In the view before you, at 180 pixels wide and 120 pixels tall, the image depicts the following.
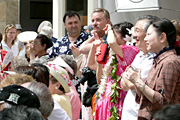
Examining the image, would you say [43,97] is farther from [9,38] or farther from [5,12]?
[5,12]

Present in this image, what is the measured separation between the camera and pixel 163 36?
374 cm

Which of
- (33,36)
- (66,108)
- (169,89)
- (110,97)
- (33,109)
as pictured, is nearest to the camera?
(33,109)

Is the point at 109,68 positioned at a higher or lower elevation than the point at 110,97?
higher

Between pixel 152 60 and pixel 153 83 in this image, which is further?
pixel 152 60

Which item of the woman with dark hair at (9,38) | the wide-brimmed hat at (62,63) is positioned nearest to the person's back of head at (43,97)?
the wide-brimmed hat at (62,63)

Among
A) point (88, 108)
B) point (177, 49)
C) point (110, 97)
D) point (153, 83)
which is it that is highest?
point (177, 49)

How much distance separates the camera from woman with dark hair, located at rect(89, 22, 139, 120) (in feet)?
14.9

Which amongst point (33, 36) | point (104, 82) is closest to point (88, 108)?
point (104, 82)

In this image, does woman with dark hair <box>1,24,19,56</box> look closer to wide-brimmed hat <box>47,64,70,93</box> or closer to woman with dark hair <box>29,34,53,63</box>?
woman with dark hair <box>29,34,53,63</box>

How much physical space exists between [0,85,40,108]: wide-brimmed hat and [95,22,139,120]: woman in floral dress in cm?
234

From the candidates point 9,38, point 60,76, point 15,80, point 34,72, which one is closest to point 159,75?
point 60,76

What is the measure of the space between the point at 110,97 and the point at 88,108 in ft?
4.63

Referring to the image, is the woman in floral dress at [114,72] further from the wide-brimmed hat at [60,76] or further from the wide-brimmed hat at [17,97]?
the wide-brimmed hat at [17,97]

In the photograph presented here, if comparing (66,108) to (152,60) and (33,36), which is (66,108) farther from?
(33,36)
